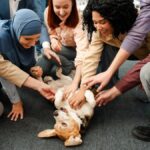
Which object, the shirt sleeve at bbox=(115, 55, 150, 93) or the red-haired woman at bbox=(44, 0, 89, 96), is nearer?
the shirt sleeve at bbox=(115, 55, 150, 93)

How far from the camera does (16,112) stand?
155cm

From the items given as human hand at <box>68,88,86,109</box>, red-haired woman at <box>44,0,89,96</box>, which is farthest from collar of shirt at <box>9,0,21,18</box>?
human hand at <box>68,88,86,109</box>

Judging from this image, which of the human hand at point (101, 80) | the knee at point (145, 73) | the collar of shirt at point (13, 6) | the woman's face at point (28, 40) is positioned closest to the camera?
the knee at point (145, 73)

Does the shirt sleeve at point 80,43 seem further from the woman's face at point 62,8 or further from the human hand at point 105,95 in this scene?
the human hand at point 105,95

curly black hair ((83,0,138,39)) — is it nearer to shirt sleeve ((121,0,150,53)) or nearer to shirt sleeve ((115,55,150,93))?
shirt sleeve ((121,0,150,53))

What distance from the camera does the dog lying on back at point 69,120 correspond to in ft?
4.25

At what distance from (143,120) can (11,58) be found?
0.72 meters

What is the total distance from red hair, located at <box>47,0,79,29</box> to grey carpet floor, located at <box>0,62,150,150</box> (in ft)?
1.42

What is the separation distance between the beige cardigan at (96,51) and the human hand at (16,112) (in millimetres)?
359

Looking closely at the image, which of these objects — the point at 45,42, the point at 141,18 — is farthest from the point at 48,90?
the point at 141,18

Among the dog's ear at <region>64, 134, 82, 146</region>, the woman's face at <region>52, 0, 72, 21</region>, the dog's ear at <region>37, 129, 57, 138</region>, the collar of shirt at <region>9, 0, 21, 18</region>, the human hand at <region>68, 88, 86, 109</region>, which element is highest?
the woman's face at <region>52, 0, 72, 21</region>

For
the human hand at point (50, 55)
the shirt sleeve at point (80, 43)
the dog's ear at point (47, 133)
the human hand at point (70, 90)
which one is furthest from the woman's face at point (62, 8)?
the dog's ear at point (47, 133)

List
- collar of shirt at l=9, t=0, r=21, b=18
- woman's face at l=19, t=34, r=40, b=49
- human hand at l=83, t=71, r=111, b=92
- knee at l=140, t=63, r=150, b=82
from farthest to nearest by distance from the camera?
collar of shirt at l=9, t=0, r=21, b=18 < woman's face at l=19, t=34, r=40, b=49 < human hand at l=83, t=71, r=111, b=92 < knee at l=140, t=63, r=150, b=82

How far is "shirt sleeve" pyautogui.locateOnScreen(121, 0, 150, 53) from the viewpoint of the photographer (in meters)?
1.35
